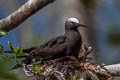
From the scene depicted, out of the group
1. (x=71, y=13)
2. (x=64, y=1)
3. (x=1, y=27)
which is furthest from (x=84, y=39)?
(x=1, y=27)

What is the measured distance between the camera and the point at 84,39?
15.6 ft

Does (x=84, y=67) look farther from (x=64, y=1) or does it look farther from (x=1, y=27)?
(x=64, y=1)

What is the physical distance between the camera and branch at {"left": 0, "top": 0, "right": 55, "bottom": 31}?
286 cm

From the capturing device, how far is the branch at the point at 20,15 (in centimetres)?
286

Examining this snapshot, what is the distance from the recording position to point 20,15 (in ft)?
9.57

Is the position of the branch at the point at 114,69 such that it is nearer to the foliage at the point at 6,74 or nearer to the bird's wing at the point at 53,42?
the bird's wing at the point at 53,42

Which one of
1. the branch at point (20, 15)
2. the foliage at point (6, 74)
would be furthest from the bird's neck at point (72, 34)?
the foliage at point (6, 74)

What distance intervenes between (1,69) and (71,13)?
14.7ft

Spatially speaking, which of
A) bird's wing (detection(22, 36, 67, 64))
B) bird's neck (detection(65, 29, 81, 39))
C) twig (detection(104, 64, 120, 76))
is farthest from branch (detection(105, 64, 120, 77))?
bird's neck (detection(65, 29, 81, 39))

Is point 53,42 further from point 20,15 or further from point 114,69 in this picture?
point 114,69

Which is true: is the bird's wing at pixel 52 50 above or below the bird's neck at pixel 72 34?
below

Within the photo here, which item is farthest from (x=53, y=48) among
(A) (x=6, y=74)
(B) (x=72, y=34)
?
(A) (x=6, y=74)

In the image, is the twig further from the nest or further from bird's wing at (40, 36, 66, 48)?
bird's wing at (40, 36, 66, 48)

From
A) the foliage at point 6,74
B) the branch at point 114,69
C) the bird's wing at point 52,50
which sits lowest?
the branch at point 114,69
